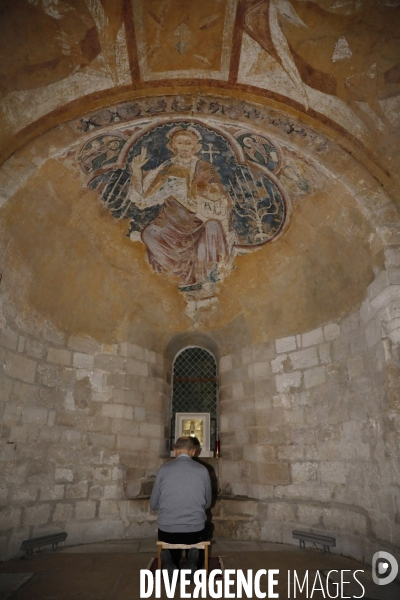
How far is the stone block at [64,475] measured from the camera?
5.69m

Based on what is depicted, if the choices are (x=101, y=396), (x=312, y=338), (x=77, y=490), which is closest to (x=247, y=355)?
(x=312, y=338)

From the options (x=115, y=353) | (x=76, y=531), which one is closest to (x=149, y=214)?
(x=115, y=353)

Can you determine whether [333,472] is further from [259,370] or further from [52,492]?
[52,492]

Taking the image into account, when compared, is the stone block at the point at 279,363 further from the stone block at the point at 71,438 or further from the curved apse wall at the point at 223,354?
the stone block at the point at 71,438

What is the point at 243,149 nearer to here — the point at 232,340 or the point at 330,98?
the point at 330,98

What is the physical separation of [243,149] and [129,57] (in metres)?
1.82

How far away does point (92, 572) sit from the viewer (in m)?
4.21

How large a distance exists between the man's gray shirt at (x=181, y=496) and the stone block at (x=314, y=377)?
258cm

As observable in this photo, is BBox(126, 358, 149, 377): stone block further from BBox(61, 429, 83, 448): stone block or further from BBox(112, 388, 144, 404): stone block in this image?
BBox(61, 429, 83, 448): stone block

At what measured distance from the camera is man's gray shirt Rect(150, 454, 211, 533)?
Answer: 3762mm

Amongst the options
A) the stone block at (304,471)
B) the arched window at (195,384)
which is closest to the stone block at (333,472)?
the stone block at (304,471)

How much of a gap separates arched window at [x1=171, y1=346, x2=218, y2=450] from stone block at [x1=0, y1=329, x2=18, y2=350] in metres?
3.18

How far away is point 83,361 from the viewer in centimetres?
644

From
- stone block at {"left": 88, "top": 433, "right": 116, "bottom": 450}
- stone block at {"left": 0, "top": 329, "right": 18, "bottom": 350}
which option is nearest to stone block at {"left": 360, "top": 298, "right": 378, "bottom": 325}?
stone block at {"left": 88, "top": 433, "right": 116, "bottom": 450}
